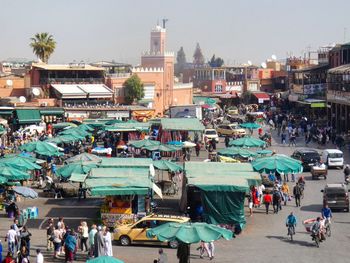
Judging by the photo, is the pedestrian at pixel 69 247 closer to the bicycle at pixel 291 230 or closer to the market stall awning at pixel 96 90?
the bicycle at pixel 291 230

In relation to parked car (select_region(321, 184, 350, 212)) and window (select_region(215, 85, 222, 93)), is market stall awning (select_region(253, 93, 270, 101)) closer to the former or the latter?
window (select_region(215, 85, 222, 93))

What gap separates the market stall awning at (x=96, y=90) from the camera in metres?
73.2

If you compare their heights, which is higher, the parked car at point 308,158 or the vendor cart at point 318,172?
the parked car at point 308,158

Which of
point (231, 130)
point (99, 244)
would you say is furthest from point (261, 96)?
point (99, 244)

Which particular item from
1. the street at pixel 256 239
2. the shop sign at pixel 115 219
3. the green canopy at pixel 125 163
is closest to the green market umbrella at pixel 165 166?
the green canopy at pixel 125 163

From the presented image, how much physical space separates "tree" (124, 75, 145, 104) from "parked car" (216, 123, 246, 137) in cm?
1875

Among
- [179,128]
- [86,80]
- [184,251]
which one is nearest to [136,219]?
[184,251]

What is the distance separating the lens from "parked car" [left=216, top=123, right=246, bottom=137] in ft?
195

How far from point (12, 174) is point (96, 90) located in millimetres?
44409

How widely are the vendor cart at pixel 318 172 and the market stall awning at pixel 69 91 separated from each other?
116 feet

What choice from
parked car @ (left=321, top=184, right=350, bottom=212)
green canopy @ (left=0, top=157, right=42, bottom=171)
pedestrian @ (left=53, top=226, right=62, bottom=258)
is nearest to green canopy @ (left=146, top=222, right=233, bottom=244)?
pedestrian @ (left=53, top=226, right=62, bottom=258)

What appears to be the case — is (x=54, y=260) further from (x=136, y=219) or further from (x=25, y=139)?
(x=25, y=139)

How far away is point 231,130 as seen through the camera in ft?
198

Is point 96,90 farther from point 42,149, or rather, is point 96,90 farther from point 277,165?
point 277,165
